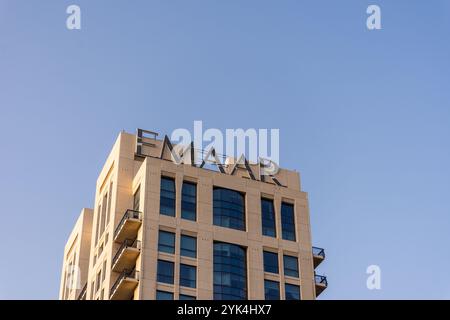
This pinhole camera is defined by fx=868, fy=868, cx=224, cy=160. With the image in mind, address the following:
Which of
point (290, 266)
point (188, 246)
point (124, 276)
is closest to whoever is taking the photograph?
point (124, 276)

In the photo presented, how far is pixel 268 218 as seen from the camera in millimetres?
83688

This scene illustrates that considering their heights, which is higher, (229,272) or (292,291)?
(229,272)

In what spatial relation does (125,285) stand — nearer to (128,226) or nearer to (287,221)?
(128,226)

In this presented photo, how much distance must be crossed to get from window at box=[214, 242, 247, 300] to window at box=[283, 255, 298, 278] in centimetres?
433

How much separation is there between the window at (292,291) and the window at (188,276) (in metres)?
9.22

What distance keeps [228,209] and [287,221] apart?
22.2 feet

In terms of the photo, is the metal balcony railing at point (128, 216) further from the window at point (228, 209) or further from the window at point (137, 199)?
the window at point (228, 209)

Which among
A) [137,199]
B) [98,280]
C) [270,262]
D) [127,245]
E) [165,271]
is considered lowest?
[165,271]

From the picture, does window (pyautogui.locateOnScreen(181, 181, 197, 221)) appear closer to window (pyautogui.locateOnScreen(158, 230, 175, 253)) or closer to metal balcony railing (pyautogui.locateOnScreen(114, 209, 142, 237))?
window (pyautogui.locateOnScreen(158, 230, 175, 253))

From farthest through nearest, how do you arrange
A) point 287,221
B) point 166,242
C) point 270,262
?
point 287,221 < point 270,262 < point 166,242

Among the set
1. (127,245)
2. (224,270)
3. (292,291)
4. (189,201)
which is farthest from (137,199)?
(292,291)

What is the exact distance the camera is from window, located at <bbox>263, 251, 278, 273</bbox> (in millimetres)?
80125

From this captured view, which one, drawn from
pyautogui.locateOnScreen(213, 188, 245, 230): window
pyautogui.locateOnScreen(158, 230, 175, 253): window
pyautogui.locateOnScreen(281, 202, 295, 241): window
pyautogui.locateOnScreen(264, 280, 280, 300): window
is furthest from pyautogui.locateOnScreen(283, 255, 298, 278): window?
pyautogui.locateOnScreen(158, 230, 175, 253): window
